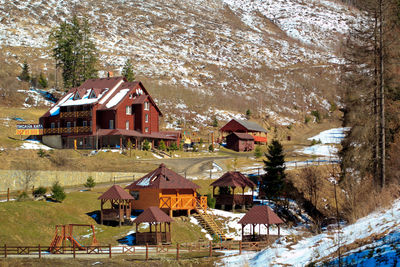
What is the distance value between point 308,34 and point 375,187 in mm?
164805

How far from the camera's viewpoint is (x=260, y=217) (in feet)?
111

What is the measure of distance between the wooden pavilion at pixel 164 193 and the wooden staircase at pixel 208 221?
21.5 inches

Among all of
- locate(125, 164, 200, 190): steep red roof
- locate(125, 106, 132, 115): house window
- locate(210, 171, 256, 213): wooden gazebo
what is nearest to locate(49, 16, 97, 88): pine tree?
locate(125, 106, 132, 115): house window

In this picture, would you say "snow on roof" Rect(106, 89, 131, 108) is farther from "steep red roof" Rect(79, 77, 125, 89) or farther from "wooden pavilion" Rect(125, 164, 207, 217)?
"wooden pavilion" Rect(125, 164, 207, 217)

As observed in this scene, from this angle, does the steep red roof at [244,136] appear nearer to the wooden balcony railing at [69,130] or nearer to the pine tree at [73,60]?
the wooden balcony railing at [69,130]

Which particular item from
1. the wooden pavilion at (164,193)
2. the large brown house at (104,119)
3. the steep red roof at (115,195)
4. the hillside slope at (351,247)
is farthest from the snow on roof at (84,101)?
the hillside slope at (351,247)

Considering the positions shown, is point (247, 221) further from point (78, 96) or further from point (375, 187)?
point (78, 96)

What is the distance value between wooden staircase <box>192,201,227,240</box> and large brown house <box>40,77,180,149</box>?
2807 centimetres

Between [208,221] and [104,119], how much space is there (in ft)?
117

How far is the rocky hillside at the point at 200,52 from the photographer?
11406 cm

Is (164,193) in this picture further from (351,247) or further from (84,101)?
(84,101)

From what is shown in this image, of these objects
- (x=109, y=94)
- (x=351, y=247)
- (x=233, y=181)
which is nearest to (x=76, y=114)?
(x=109, y=94)

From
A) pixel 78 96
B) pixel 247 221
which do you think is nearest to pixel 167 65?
pixel 78 96

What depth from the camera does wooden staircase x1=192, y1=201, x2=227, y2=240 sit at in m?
38.9
